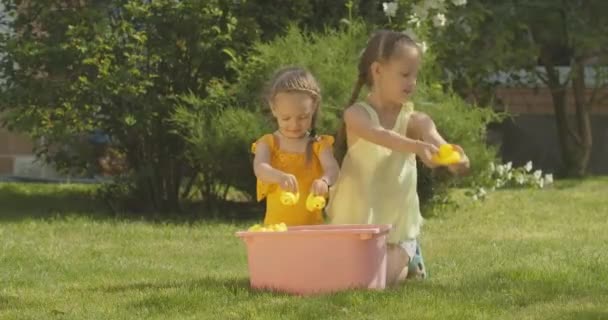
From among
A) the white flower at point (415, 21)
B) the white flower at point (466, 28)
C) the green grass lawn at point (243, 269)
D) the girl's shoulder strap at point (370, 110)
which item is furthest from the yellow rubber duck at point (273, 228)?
the white flower at point (466, 28)

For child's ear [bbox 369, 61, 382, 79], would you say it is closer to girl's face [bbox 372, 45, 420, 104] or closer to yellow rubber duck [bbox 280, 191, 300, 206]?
girl's face [bbox 372, 45, 420, 104]

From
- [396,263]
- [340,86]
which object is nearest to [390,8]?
[340,86]

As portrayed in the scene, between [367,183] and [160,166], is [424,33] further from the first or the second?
[367,183]

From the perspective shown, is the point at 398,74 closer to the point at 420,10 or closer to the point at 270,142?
the point at 270,142

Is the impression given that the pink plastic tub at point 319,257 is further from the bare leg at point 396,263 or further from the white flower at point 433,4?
the white flower at point 433,4

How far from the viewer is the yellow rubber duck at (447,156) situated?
5.83 metres

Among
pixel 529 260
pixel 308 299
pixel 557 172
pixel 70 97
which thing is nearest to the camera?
pixel 308 299

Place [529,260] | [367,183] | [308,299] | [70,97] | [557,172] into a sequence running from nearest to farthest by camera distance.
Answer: [308,299]
[367,183]
[529,260]
[70,97]
[557,172]

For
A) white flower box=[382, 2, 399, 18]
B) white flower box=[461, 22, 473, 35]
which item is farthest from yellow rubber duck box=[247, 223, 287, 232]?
Answer: white flower box=[461, 22, 473, 35]

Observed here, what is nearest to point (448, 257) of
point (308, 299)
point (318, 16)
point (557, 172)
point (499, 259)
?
point (499, 259)

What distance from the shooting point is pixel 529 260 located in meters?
7.18

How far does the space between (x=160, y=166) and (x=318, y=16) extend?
1.72m

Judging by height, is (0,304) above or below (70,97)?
below

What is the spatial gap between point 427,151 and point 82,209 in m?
5.45
